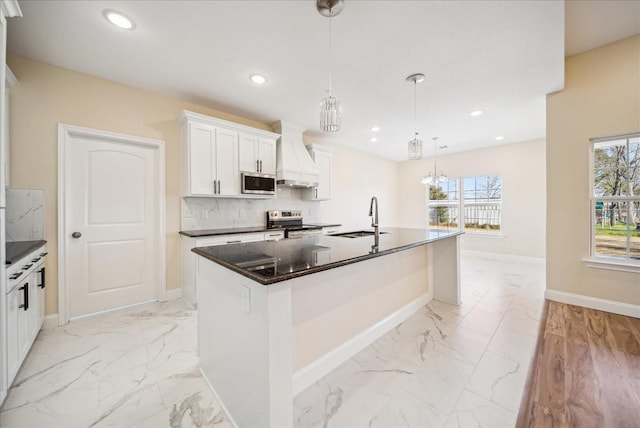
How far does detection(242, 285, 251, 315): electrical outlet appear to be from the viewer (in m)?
1.19

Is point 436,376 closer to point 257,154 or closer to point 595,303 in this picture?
point 595,303

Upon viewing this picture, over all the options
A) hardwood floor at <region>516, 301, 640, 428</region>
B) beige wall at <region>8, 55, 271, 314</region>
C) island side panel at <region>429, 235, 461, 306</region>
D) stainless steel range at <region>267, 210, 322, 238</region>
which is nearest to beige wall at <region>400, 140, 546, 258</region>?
hardwood floor at <region>516, 301, 640, 428</region>

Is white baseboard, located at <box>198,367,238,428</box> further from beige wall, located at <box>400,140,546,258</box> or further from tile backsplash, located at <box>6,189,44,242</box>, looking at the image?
beige wall, located at <box>400,140,546,258</box>

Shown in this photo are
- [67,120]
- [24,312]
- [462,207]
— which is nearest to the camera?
[24,312]

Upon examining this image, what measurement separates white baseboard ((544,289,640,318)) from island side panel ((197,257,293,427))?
3.67 m

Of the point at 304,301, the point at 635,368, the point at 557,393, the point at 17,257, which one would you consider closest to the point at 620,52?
the point at 635,368

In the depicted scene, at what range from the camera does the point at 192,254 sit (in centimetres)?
298

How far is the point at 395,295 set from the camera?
247 cm

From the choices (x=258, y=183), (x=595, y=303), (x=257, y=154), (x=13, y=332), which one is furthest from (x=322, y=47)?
(x=595, y=303)

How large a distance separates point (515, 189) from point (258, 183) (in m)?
5.62

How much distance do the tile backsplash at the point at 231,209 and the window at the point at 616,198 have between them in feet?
13.7

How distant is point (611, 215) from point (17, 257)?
18.3 ft

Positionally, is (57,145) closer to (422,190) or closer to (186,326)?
(186,326)

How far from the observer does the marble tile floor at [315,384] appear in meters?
1.43
